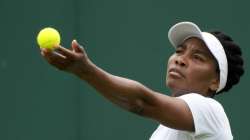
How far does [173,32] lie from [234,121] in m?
2.27

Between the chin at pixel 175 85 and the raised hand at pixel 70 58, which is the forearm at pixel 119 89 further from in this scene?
the chin at pixel 175 85

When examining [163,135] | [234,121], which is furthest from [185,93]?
[234,121]

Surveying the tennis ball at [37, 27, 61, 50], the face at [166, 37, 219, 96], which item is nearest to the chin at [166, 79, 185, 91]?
the face at [166, 37, 219, 96]

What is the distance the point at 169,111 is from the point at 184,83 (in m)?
0.38

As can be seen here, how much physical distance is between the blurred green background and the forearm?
9.19ft

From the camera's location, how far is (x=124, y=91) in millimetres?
2600

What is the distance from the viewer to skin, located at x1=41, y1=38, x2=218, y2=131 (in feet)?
8.02

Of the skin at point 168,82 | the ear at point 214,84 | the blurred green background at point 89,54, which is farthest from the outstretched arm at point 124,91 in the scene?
the blurred green background at point 89,54

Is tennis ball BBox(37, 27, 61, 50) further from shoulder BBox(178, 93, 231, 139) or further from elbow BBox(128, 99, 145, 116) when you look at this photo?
shoulder BBox(178, 93, 231, 139)

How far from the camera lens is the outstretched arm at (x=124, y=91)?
2.43 meters

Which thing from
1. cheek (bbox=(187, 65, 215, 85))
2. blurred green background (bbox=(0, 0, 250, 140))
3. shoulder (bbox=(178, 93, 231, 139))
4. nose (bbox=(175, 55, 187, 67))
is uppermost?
blurred green background (bbox=(0, 0, 250, 140))

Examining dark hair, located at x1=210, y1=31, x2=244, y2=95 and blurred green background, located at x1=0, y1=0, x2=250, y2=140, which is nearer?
dark hair, located at x1=210, y1=31, x2=244, y2=95

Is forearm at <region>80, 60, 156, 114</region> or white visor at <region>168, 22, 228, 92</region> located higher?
white visor at <region>168, 22, 228, 92</region>

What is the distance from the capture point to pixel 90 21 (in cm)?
557
